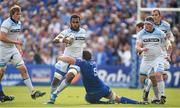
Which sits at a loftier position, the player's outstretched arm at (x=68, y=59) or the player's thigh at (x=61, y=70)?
the player's outstretched arm at (x=68, y=59)

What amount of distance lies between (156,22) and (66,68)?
2.86 metres

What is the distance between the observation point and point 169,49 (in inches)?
813

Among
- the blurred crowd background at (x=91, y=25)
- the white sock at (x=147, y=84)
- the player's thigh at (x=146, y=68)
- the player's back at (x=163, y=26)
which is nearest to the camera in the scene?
the player's thigh at (x=146, y=68)

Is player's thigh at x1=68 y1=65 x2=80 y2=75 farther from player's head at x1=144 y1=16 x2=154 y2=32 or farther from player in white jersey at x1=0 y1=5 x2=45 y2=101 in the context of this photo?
Answer: player's head at x1=144 y1=16 x2=154 y2=32

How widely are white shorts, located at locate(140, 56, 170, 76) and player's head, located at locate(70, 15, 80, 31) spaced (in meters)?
2.17

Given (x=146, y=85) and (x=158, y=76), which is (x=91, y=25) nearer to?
(x=146, y=85)

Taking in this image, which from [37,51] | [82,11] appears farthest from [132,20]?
[37,51]

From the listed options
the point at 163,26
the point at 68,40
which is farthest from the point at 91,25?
the point at 68,40

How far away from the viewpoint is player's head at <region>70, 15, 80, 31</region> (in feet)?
61.6

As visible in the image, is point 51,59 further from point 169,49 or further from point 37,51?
point 169,49

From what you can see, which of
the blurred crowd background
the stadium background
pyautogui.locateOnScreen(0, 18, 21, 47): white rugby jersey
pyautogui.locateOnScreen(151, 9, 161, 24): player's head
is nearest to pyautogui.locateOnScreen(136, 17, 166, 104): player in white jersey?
pyautogui.locateOnScreen(151, 9, 161, 24): player's head

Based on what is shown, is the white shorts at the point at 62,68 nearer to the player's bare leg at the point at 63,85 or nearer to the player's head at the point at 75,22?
the player's bare leg at the point at 63,85

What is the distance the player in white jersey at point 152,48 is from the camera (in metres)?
19.3

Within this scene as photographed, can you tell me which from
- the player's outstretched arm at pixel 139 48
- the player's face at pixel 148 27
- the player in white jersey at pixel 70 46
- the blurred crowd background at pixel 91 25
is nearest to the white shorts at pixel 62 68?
the player in white jersey at pixel 70 46
